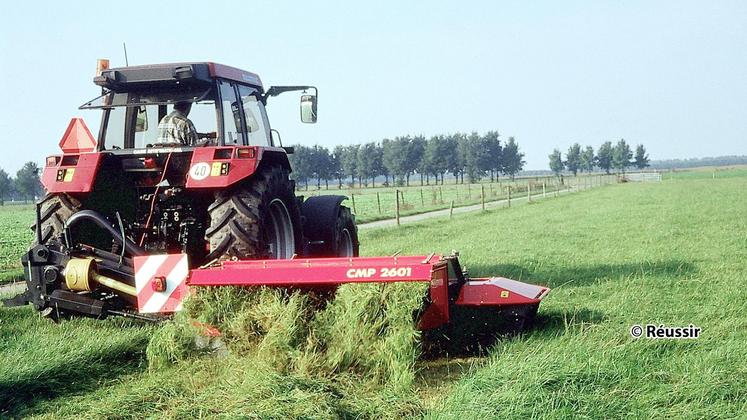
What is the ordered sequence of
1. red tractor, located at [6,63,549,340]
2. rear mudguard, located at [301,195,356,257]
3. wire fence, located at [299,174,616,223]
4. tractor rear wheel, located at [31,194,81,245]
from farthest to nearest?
wire fence, located at [299,174,616,223]
rear mudguard, located at [301,195,356,257]
tractor rear wheel, located at [31,194,81,245]
red tractor, located at [6,63,549,340]

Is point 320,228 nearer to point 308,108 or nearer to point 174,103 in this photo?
point 308,108

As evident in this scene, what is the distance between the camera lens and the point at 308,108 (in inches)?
287

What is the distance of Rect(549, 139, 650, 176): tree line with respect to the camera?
118562mm

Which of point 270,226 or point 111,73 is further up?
point 111,73

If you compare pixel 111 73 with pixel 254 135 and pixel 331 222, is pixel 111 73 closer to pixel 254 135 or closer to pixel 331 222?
pixel 254 135

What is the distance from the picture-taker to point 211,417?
371cm

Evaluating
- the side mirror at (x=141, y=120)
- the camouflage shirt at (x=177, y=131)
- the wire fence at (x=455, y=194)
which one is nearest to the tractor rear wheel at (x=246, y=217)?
the camouflage shirt at (x=177, y=131)

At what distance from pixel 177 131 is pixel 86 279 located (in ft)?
5.32

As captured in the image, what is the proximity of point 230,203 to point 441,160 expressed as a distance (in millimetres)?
96012

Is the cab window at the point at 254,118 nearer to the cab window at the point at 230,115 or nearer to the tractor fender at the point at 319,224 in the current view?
the cab window at the point at 230,115

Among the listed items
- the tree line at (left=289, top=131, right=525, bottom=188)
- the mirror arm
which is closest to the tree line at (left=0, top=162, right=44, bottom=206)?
the tree line at (left=289, top=131, right=525, bottom=188)

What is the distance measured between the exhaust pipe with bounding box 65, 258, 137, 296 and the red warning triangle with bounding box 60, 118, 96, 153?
2.00 m

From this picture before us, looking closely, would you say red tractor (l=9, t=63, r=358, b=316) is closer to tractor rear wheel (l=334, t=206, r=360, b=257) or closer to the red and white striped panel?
the red and white striped panel

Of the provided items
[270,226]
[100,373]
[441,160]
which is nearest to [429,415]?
[100,373]
